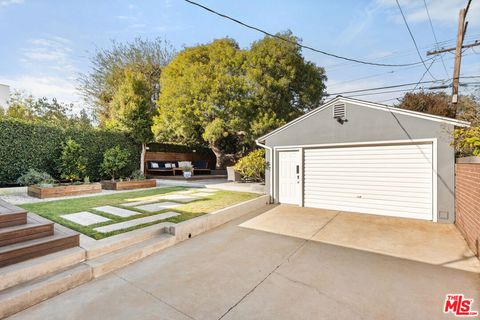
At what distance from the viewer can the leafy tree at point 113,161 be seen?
950 cm

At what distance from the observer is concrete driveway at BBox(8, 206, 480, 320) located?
91.3 inches

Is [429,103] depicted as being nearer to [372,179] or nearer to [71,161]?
[372,179]

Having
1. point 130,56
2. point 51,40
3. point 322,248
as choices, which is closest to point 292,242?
point 322,248

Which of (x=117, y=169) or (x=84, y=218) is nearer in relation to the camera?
(x=84, y=218)

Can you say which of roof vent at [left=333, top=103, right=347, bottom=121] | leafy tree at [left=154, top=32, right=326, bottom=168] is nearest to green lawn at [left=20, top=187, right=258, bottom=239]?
roof vent at [left=333, top=103, right=347, bottom=121]

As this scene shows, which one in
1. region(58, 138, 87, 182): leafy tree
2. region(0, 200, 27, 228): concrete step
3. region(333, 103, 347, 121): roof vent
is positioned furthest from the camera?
region(58, 138, 87, 182): leafy tree

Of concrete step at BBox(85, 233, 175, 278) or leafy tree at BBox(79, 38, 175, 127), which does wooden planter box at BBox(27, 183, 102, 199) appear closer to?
concrete step at BBox(85, 233, 175, 278)

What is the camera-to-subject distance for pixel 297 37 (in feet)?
41.7

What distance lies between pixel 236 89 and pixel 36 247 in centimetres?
1035

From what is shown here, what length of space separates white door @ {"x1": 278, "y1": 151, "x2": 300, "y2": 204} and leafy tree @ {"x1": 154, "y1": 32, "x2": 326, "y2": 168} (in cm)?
422

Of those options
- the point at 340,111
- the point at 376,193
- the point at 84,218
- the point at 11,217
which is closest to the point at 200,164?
the point at 340,111

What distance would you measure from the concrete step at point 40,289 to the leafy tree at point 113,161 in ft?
24.3

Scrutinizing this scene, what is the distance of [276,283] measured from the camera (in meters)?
2.86

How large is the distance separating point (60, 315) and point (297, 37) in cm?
1443
